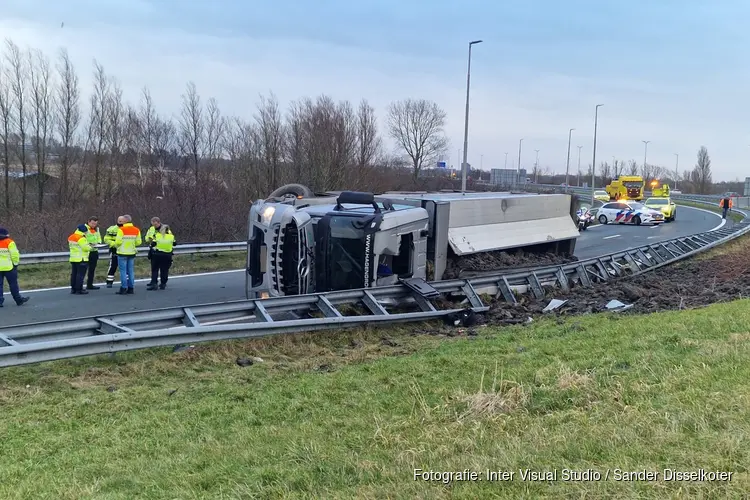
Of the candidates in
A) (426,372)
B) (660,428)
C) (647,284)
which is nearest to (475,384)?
(426,372)

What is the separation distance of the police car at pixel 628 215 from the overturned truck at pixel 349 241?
85.5 feet

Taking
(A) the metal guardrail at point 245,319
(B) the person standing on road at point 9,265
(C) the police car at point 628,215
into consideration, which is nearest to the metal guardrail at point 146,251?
(B) the person standing on road at point 9,265

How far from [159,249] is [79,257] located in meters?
1.50

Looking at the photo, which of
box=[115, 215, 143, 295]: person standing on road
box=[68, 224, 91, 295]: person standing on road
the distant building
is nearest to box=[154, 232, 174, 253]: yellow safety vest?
box=[115, 215, 143, 295]: person standing on road

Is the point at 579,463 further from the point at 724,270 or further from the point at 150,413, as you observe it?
the point at 724,270

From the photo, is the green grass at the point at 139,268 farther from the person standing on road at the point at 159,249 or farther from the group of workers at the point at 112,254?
the person standing on road at the point at 159,249

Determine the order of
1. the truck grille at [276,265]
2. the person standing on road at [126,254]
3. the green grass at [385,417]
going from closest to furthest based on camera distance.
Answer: the green grass at [385,417], the truck grille at [276,265], the person standing on road at [126,254]

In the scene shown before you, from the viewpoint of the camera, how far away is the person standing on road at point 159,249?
492 inches

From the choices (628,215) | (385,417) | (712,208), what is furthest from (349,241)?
(712,208)

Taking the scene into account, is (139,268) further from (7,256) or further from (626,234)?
(626,234)

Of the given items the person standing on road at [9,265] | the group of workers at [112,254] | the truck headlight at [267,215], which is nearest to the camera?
the truck headlight at [267,215]

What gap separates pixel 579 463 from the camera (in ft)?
10.7

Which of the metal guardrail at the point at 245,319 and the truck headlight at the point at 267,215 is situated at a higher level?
the truck headlight at the point at 267,215

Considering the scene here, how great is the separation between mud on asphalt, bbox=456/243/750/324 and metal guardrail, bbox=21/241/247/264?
8.80 m
